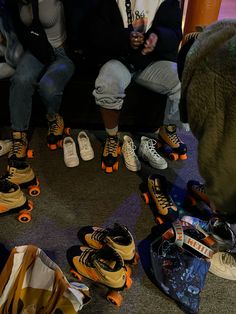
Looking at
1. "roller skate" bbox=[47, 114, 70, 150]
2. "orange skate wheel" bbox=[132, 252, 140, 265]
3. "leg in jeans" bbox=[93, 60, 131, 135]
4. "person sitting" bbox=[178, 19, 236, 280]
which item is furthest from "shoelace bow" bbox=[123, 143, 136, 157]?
"person sitting" bbox=[178, 19, 236, 280]

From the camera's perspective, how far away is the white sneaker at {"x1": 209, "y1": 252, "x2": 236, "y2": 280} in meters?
1.19

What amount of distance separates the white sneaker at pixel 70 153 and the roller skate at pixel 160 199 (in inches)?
14.9

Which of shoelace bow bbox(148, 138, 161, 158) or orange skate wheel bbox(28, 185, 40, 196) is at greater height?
shoelace bow bbox(148, 138, 161, 158)

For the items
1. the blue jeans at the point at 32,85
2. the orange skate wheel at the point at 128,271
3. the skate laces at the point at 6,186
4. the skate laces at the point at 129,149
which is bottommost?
the orange skate wheel at the point at 128,271

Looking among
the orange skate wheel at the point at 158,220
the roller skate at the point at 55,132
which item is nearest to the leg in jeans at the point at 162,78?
the roller skate at the point at 55,132

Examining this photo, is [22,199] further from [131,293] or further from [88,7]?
[88,7]

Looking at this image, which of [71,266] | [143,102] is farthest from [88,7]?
[71,266]

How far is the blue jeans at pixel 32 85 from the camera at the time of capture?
1649 millimetres

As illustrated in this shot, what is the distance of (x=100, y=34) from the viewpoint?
1.60 metres

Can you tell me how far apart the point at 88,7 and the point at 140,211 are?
1041mm

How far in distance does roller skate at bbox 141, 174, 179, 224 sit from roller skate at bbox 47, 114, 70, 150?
0.55 meters

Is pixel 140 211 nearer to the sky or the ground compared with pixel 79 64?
nearer to the ground

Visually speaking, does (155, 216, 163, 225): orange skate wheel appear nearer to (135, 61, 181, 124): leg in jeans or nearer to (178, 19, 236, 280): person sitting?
(178, 19, 236, 280): person sitting

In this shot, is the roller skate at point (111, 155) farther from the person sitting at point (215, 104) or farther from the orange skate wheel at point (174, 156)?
the person sitting at point (215, 104)
